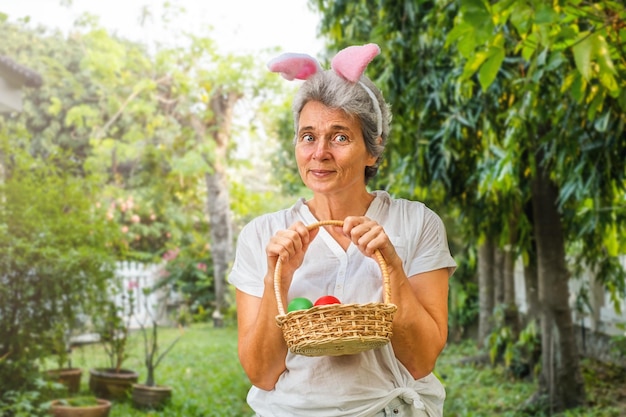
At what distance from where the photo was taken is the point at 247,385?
261 inches

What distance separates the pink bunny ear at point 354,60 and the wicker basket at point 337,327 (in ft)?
1.30

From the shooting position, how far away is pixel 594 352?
20.8 ft

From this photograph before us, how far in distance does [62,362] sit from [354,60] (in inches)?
166

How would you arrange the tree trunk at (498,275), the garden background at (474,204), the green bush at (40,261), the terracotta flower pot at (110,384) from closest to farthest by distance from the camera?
the garden background at (474,204)
the green bush at (40,261)
the terracotta flower pot at (110,384)
the tree trunk at (498,275)

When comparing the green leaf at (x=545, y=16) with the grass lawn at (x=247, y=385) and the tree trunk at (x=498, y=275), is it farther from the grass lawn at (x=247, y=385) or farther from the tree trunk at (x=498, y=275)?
the tree trunk at (x=498, y=275)

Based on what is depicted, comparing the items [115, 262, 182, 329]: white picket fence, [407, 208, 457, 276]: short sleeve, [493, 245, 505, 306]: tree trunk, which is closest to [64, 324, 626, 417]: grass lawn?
[493, 245, 505, 306]: tree trunk

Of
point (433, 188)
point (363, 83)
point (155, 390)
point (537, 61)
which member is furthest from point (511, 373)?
point (363, 83)

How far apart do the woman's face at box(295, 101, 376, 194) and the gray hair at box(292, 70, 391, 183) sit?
12mm

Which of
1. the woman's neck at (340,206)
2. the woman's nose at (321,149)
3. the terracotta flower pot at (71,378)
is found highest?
the woman's nose at (321,149)

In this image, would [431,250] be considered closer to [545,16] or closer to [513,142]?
[545,16]

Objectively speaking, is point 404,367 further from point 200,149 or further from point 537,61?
point 200,149

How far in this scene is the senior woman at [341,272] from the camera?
4.31 feet

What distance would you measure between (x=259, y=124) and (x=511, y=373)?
6570 millimetres

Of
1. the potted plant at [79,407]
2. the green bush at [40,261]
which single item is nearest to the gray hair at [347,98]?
the green bush at [40,261]
